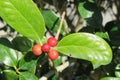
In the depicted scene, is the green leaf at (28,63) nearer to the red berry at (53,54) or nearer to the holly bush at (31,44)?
the holly bush at (31,44)

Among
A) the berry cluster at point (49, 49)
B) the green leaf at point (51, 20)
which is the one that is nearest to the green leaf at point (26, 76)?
the berry cluster at point (49, 49)

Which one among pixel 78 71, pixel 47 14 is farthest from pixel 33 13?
pixel 78 71

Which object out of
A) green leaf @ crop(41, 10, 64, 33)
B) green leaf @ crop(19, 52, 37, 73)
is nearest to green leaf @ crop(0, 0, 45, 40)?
green leaf @ crop(19, 52, 37, 73)

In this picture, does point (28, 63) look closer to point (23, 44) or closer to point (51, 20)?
point (23, 44)

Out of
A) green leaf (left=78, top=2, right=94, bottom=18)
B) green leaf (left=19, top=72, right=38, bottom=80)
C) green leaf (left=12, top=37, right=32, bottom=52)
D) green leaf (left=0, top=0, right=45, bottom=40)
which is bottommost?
green leaf (left=19, top=72, right=38, bottom=80)

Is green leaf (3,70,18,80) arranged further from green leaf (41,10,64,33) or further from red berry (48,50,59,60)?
green leaf (41,10,64,33)

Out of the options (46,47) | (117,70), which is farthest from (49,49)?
(117,70)
